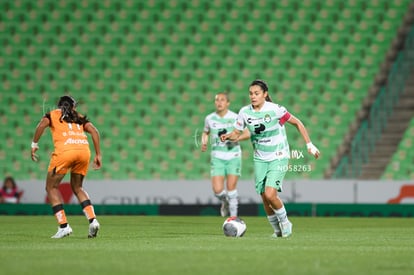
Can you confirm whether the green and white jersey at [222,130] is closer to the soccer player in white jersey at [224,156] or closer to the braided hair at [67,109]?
the soccer player in white jersey at [224,156]

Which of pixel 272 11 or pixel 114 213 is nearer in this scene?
pixel 114 213

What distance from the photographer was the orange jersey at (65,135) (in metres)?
11.7

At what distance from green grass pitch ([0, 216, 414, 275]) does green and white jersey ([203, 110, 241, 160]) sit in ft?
11.3

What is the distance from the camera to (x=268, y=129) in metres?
11.8

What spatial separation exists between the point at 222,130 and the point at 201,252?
8251 millimetres

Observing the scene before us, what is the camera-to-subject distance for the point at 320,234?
13.0 metres

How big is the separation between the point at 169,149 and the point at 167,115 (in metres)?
1.01

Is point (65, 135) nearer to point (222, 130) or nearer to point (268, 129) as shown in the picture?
point (268, 129)

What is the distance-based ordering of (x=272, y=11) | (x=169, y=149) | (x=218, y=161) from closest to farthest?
1. (x=218, y=161)
2. (x=169, y=149)
3. (x=272, y=11)

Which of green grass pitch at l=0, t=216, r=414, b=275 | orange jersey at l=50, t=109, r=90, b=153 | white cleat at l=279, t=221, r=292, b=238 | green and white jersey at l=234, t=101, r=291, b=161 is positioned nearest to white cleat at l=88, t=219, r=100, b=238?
green grass pitch at l=0, t=216, r=414, b=275

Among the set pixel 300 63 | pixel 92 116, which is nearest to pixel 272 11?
pixel 300 63

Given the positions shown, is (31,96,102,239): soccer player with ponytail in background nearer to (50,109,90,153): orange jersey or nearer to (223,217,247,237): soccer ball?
(50,109,90,153): orange jersey

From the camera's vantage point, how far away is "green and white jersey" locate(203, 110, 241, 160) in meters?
17.4

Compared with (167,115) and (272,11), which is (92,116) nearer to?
(167,115)
